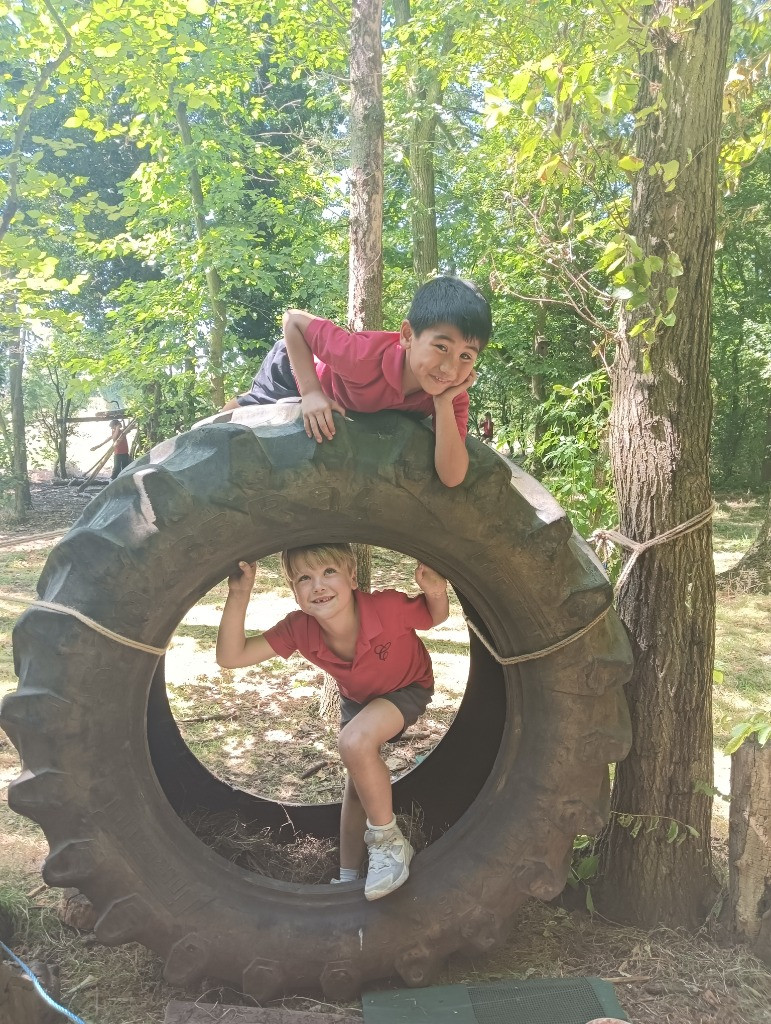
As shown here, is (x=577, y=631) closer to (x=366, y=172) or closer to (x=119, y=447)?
(x=366, y=172)

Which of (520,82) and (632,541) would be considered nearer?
(520,82)

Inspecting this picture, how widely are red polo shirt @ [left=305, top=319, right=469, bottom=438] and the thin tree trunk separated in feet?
20.1

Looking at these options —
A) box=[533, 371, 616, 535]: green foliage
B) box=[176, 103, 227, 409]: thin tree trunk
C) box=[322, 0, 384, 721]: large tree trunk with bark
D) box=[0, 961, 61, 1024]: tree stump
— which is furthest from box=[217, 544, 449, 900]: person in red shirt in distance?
box=[176, 103, 227, 409]: thin tree trunk

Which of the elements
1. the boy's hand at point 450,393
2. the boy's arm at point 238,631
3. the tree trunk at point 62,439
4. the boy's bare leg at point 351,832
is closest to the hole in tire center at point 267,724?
the boy's bare leg at point 351,832

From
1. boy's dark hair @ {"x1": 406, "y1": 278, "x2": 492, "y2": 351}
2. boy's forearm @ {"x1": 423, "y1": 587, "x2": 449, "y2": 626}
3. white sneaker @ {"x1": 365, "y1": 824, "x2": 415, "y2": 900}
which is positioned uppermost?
boy's dark hair @ {"x1": 406, "y1": 278, "x2": 492, "y2": 351}

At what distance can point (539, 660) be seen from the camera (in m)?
2.18

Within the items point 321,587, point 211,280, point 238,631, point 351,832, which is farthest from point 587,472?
point 211,280

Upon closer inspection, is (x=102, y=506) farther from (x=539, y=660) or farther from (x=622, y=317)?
(x=622, y=317)

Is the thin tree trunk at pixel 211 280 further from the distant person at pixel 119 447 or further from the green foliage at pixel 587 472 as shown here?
the green foliage at pixel 587 472

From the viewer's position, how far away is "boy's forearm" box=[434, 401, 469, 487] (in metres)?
1.95

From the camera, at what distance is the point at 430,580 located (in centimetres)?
241

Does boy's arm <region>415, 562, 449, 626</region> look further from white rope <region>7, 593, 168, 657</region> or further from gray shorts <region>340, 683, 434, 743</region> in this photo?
white rope <region>7, 593, 168, 657</region>

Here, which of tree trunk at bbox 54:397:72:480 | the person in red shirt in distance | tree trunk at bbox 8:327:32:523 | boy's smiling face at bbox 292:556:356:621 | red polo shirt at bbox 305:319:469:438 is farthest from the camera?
tree trunk at bbox 54:397:72:480

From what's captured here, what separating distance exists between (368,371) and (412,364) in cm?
14
